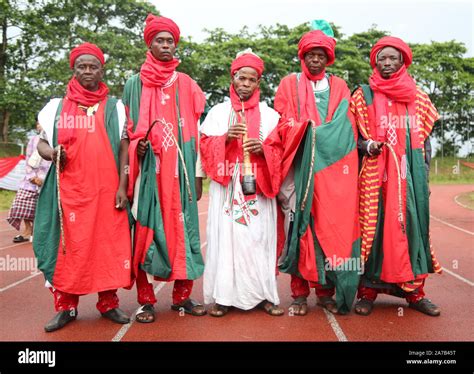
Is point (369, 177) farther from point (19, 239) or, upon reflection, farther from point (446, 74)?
point (446, 74)

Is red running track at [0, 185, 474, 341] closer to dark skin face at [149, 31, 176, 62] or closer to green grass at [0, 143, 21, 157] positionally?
dark skin face at [149, 31, 176, 62]

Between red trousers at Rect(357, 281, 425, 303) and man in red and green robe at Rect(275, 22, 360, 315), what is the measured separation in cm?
29

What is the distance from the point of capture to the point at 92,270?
14.1ft

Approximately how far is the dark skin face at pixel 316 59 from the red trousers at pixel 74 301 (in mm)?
2747

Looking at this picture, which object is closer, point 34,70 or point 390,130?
point 390,130

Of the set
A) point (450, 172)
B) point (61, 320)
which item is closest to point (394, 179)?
point (61, 320)

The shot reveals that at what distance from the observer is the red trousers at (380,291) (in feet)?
15.4

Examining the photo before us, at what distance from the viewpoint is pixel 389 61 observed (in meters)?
4.62

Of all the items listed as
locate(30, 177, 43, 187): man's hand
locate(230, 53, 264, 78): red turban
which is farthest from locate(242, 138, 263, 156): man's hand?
locate(30, 177, 43, 187): man's hand

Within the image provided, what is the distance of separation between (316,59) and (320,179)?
1114mm

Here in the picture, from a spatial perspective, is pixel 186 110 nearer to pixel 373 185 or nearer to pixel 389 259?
pixel 373 185

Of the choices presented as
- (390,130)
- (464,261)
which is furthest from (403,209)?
(464,261)

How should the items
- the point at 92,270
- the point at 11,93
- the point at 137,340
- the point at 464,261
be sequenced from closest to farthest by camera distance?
the point at 137,340 < the point at 92,270 < the point at 464,261 < the point at 11,93

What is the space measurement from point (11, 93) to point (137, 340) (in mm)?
17938
